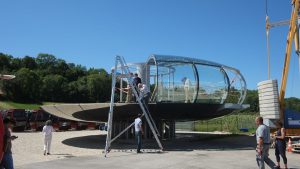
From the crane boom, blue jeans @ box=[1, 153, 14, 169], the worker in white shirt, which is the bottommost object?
blue jeans @ box=[1, 153, 14, 169]

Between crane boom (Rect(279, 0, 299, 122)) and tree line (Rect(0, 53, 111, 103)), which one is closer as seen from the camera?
crane boom (Rect(279, 0, 299, 122))

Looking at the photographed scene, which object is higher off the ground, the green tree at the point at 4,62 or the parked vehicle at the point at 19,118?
the green tree at the point at 4,62

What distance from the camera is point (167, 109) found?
851 inches

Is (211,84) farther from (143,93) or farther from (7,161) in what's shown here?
(7,161)

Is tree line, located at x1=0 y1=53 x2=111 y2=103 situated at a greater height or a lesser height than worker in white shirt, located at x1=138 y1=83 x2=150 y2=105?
greater

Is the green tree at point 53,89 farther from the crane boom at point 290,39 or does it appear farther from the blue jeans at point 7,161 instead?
the blue jeans at point 7,161

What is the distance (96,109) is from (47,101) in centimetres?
7403

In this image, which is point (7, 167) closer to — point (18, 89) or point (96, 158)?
point (96, 158)

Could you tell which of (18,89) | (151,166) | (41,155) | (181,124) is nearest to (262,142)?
(151,166)

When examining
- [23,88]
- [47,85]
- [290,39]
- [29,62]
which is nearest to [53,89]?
[47,85]

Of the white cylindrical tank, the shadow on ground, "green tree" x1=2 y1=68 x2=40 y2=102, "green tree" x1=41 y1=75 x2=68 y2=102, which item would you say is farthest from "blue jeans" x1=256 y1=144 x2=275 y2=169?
"green tree" x1=41 y1=75 x2=68 y2=102

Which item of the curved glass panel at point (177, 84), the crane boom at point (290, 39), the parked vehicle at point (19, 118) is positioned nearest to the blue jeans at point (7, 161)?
the curved glass panel at point (177, 84)

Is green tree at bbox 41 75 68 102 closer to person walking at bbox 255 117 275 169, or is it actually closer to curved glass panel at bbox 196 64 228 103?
curved glass panel at bbox 196 64 228 103

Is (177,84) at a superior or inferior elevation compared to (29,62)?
inferior
